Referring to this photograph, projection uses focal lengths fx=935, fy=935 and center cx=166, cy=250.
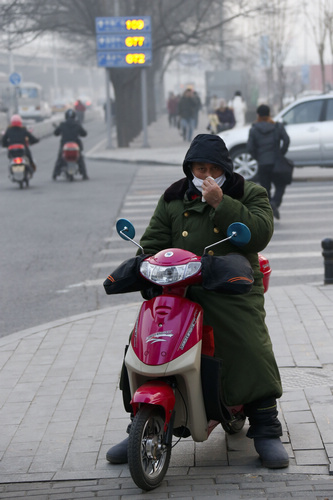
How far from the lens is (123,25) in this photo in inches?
1236

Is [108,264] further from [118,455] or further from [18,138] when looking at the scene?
[18,138]

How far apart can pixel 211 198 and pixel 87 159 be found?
25504 millimetres

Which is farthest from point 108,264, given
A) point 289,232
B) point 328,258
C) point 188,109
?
point 188,109

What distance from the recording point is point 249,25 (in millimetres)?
57500

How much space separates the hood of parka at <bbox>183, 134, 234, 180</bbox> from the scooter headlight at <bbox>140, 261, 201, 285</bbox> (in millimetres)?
517

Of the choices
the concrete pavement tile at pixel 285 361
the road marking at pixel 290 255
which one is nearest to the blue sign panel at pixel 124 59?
the road marking at pixel 290 255

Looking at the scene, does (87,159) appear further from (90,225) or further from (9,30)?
(90,225)

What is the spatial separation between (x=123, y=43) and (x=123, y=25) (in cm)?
59

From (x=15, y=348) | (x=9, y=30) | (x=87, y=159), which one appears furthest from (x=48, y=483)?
(x=9, y=30)

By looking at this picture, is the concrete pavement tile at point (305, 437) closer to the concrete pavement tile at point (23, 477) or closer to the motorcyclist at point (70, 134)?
the concrete pavement tile at point (23, 477)

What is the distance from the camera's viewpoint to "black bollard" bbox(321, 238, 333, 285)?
28.5 ft

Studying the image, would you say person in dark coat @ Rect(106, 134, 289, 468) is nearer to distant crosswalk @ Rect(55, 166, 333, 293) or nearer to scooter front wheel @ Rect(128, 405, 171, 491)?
scooter front wheel @ Rect(128, 405, 171, 491)

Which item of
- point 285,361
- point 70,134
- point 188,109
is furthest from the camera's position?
point 188,109

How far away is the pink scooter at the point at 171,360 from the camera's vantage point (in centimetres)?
402
